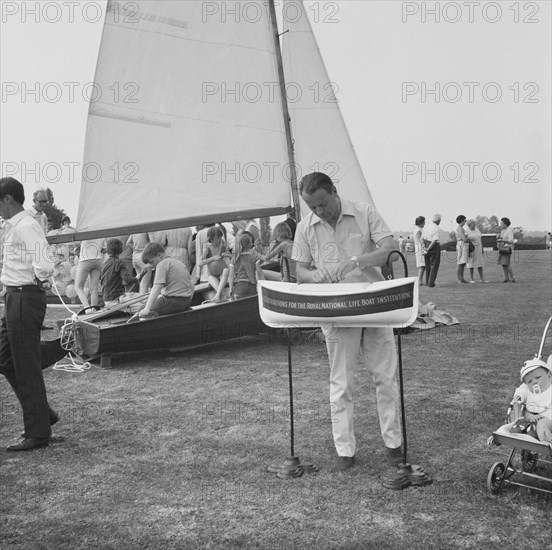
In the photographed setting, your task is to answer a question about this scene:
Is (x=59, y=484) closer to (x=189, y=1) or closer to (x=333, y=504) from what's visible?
(x=333, y=504)

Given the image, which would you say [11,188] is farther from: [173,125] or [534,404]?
[173,125]

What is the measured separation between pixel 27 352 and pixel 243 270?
4.80 m

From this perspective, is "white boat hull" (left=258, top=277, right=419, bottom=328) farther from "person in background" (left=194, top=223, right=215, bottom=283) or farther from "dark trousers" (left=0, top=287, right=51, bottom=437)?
"person in background" (left=194, top=223, right=215, bottom=283)

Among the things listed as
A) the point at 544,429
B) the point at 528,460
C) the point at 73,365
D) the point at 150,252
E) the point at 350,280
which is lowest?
the point at 73,365

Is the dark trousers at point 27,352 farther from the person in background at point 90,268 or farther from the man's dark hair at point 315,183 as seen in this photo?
the person in background at point 90,268

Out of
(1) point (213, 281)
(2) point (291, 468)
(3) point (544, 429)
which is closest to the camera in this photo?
(3) point (544, 429)

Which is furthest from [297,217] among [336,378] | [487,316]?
[336,378]

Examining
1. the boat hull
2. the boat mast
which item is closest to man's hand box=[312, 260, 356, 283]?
the boat hull

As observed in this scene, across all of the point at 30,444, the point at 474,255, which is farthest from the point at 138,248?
the point at 474,255

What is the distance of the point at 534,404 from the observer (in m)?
3.92

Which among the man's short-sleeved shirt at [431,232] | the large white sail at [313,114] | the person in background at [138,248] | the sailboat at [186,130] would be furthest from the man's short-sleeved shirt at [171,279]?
the man's short-sleeved shirt at [431,232]

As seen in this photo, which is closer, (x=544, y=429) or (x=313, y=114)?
(x=544, y=429)

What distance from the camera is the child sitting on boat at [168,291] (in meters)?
8.59

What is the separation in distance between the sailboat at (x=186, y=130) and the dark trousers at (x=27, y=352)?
12.1 ft
